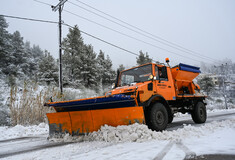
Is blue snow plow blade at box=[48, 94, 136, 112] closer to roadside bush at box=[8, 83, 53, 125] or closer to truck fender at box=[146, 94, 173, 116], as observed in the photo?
truck fender at box=[146, 94, 173, 116]

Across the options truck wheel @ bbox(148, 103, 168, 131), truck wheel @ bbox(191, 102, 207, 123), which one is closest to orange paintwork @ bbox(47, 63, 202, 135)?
truck wheel @ bbox(148, 103, 168, 131)

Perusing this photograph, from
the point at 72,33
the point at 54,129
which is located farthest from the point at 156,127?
the point at 72,33

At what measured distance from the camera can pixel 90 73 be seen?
78.2 feet

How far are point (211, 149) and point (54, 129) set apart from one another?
4.16 meters

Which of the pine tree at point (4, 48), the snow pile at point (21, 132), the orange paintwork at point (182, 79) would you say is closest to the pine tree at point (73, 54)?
the pine tree at point (4, 48)

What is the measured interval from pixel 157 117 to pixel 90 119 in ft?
6.15

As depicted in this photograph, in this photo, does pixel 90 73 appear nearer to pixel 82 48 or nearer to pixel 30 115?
pixel 82 48

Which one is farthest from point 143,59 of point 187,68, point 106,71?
point 187,68

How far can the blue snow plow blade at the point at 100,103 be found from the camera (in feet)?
12.5

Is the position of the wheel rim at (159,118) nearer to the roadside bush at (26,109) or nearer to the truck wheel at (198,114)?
the truck wheel at (198,114)

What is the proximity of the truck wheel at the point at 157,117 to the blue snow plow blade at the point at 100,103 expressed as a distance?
0.76m

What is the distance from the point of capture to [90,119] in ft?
14.2

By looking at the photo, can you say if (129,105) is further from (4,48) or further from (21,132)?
(4,48)

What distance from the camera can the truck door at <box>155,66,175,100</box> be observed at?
17.1ft
